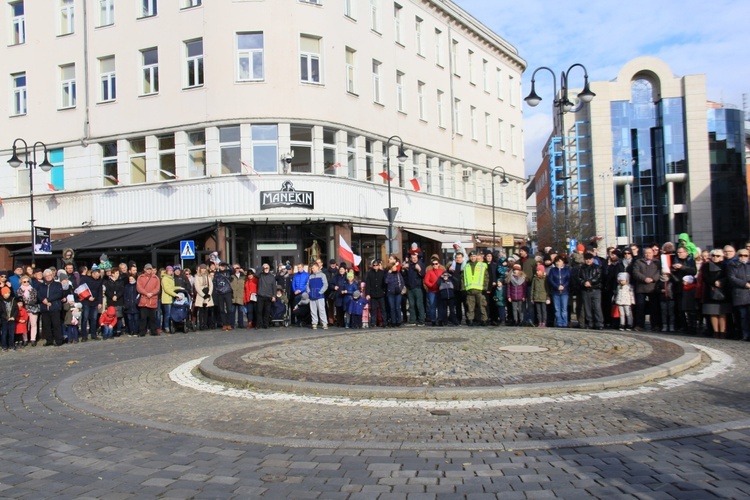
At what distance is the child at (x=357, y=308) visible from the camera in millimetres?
17922

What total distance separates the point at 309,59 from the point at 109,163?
33.5ft

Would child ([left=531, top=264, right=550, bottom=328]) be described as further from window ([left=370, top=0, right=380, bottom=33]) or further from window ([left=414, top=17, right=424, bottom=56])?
window ([left=414, top=17, right=424, bottom=56])

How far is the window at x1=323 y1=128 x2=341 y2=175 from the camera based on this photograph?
28844 millimetres

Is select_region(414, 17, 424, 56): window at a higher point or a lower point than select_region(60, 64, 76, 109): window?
higher

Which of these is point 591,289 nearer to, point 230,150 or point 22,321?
point 22,321

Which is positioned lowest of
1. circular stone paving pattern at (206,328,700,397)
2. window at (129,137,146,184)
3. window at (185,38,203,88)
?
circular stone paving pattern at (206,328,700,397)

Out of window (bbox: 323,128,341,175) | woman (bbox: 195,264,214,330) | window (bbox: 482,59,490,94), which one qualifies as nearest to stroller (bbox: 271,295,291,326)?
woman (bbox: 195,264,214,330)

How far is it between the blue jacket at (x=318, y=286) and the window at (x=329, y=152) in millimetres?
11298

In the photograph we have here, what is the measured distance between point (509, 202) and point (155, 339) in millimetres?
37413

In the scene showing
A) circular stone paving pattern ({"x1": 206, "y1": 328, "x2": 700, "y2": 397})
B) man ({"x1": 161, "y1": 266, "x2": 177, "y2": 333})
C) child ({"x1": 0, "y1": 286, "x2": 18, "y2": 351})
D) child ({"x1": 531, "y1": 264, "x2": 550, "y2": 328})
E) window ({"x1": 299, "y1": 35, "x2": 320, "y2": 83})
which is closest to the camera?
circular stone paving pattern ({"x1": 206, "y1": 328, "x2": 700, "y2": 397})

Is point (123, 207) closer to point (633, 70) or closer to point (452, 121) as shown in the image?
point (452, 121)

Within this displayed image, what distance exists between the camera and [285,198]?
27.1 metres

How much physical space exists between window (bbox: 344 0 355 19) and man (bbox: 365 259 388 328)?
1688cm

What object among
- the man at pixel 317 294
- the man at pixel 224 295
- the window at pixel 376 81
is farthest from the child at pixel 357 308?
the window at pixel 376 81
